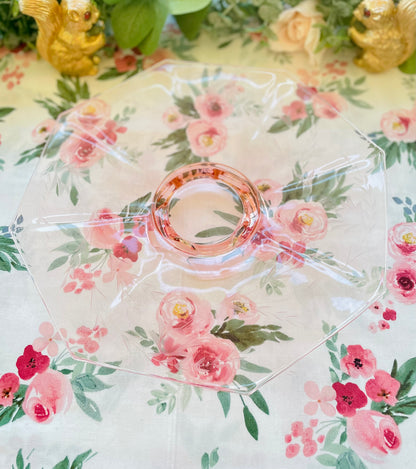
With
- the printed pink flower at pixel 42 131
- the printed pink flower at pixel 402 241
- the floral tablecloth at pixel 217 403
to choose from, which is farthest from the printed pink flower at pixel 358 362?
the printed pink flower at pixel 42 131

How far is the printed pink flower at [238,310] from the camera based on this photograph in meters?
0.48

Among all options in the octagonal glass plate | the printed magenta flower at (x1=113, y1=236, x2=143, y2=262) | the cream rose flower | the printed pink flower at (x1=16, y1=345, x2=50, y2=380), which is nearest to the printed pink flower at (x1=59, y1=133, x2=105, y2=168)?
the octagonal glass plate

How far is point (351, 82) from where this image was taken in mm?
707

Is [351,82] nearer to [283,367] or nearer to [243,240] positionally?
[243,240]

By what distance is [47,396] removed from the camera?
0.52m

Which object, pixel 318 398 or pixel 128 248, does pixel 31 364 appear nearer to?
pixel 128 248

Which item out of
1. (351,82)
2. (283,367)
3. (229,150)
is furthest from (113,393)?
(351,82)

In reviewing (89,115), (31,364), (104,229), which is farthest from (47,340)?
(89,115)

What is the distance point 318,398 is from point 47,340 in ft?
0.93

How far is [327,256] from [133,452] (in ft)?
0.86

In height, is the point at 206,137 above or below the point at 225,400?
above

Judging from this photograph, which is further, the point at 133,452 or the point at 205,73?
the point at 205,73

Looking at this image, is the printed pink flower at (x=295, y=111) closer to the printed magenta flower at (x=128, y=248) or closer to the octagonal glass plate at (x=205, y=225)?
the octagonal glass plate at (x=205, y=225)

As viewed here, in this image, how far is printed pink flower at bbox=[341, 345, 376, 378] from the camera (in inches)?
20.7
